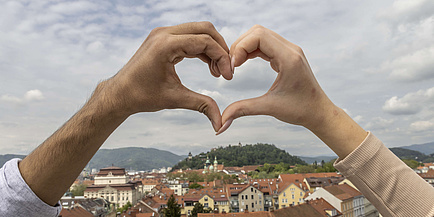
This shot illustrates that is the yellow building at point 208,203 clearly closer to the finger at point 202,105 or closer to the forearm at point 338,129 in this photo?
the finger at point 202,105

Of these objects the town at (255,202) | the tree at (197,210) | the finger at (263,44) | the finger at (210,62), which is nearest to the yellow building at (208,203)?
the town at (255,202)

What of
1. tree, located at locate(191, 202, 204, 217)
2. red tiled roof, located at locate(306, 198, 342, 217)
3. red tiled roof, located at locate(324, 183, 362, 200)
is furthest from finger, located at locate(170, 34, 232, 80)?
tree, located at locate(191, 202, 204, 217)

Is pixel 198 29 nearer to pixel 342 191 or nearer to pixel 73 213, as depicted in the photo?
pixel 73 213

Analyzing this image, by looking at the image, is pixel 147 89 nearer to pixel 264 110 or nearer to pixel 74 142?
pixel 74 142

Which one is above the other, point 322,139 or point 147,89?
point 147,89

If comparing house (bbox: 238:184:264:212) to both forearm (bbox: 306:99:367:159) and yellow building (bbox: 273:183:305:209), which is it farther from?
forearm (bbox: 306:99:367:159)

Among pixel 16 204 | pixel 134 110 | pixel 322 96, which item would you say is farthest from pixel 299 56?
pixel 16 204
